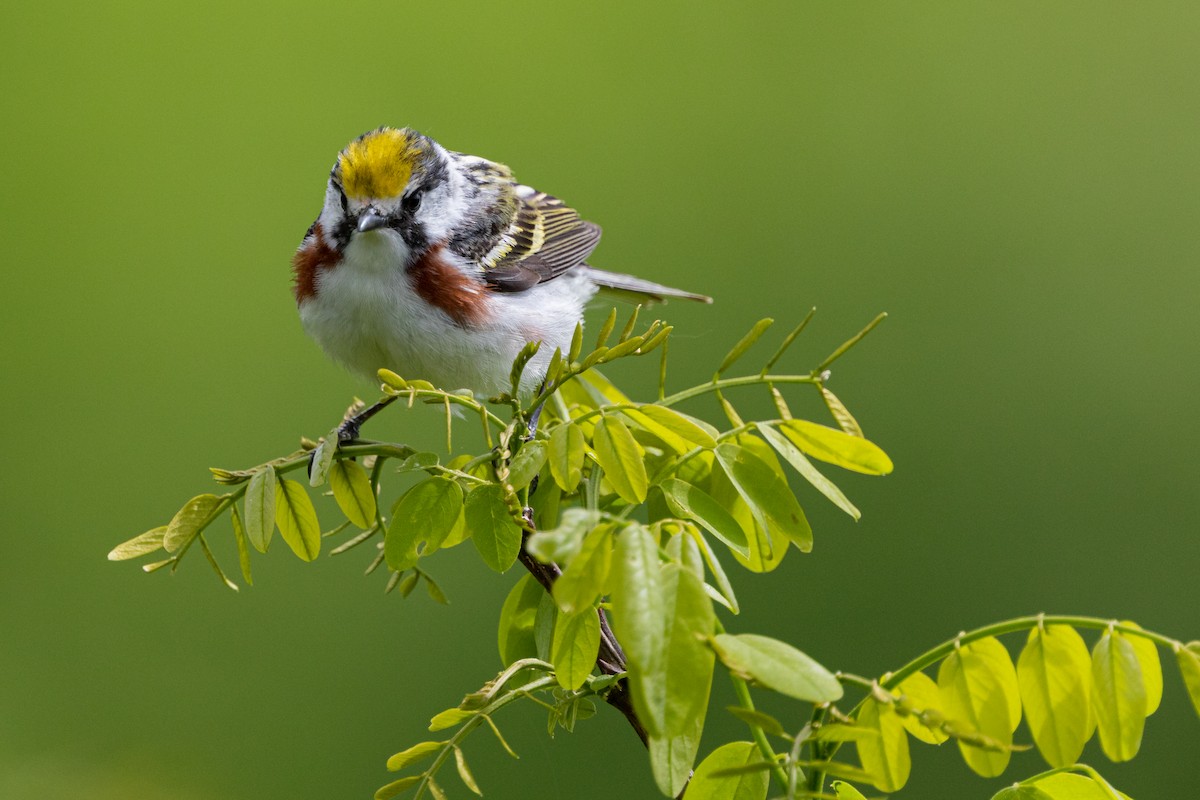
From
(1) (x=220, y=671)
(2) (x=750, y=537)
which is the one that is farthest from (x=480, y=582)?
(2) (x=750, y=537)

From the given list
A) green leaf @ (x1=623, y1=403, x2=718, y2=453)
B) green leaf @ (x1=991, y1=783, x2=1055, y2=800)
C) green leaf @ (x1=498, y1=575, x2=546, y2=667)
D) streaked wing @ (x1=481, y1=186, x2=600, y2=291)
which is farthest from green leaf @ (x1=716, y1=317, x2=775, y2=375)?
streaked wing @ (x1=481, y1=186, x2=600, y2=291)

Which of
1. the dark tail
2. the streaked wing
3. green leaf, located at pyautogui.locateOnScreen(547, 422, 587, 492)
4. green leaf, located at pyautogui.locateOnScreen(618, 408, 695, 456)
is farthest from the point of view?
the dark tail

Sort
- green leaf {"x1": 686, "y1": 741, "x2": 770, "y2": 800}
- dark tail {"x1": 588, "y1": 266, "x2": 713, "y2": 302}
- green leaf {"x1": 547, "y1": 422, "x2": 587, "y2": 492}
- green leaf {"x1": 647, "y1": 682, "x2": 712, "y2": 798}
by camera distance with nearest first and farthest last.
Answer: green leaf {"x1": 647, "y1": 682, "x2": 712, "y2": 798} → green leaf {"x1": 686, "y1": 741, "x2": 770, "y2": 800} → green leaf {"x1": 547, "y1": 422, "x2": 587, "y2": 492} → dark tail {"x1": 588, "y1": 266, "x2": 713, "y2": 302}

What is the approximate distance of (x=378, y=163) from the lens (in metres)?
2.28

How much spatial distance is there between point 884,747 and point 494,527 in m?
0.41

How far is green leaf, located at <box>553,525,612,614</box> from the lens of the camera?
2.72ft

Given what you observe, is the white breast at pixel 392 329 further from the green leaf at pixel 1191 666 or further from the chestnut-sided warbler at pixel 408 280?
the green leaf at pixel 1191 666

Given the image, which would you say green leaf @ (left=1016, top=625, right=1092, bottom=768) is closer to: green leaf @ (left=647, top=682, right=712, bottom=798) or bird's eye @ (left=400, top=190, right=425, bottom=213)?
green leaf @ (left=647, top=682, right=712, bottom=798)

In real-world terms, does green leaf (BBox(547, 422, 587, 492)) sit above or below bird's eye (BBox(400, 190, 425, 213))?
below

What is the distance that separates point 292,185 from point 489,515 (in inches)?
140

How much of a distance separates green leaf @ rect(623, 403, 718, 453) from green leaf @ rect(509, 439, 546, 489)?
91 mm

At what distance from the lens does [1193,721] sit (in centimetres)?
337

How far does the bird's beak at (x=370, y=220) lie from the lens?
7.65 ft

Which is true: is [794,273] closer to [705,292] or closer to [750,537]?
[705,292]
